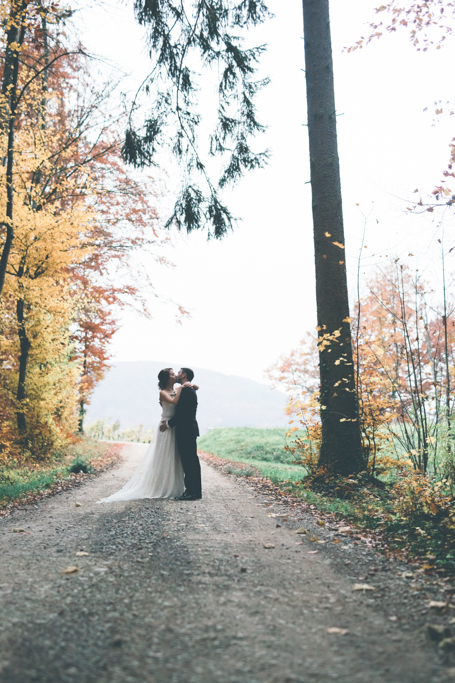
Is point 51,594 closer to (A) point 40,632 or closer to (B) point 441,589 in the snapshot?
(A) point 40,632

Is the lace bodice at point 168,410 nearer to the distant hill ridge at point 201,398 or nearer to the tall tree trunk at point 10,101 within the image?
the tall tree trunk at point 10,101

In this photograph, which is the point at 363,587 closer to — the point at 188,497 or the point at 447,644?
the point at 447,644

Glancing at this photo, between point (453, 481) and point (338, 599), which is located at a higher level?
point (453, 481)

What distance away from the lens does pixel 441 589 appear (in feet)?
10.6

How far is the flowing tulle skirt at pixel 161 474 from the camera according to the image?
7.48 meters

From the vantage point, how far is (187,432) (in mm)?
7621

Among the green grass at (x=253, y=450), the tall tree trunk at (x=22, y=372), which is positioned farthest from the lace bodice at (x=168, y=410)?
the green grass at (x=253, y=450)

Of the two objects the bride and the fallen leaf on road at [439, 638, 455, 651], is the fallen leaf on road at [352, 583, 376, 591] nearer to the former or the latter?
the fallen leaf on road at [439, 638, 455, 651]

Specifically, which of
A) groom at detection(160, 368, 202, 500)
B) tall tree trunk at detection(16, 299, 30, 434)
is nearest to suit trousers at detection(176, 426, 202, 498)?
groom at detection(160, 368, 202, 500)

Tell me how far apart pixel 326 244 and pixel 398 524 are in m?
4.74

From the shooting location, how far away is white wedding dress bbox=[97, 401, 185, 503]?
7.48m

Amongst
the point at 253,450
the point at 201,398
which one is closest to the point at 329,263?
the point at 253,450

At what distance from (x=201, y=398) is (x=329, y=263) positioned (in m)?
144

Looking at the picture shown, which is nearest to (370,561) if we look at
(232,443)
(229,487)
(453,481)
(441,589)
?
(441,589)
